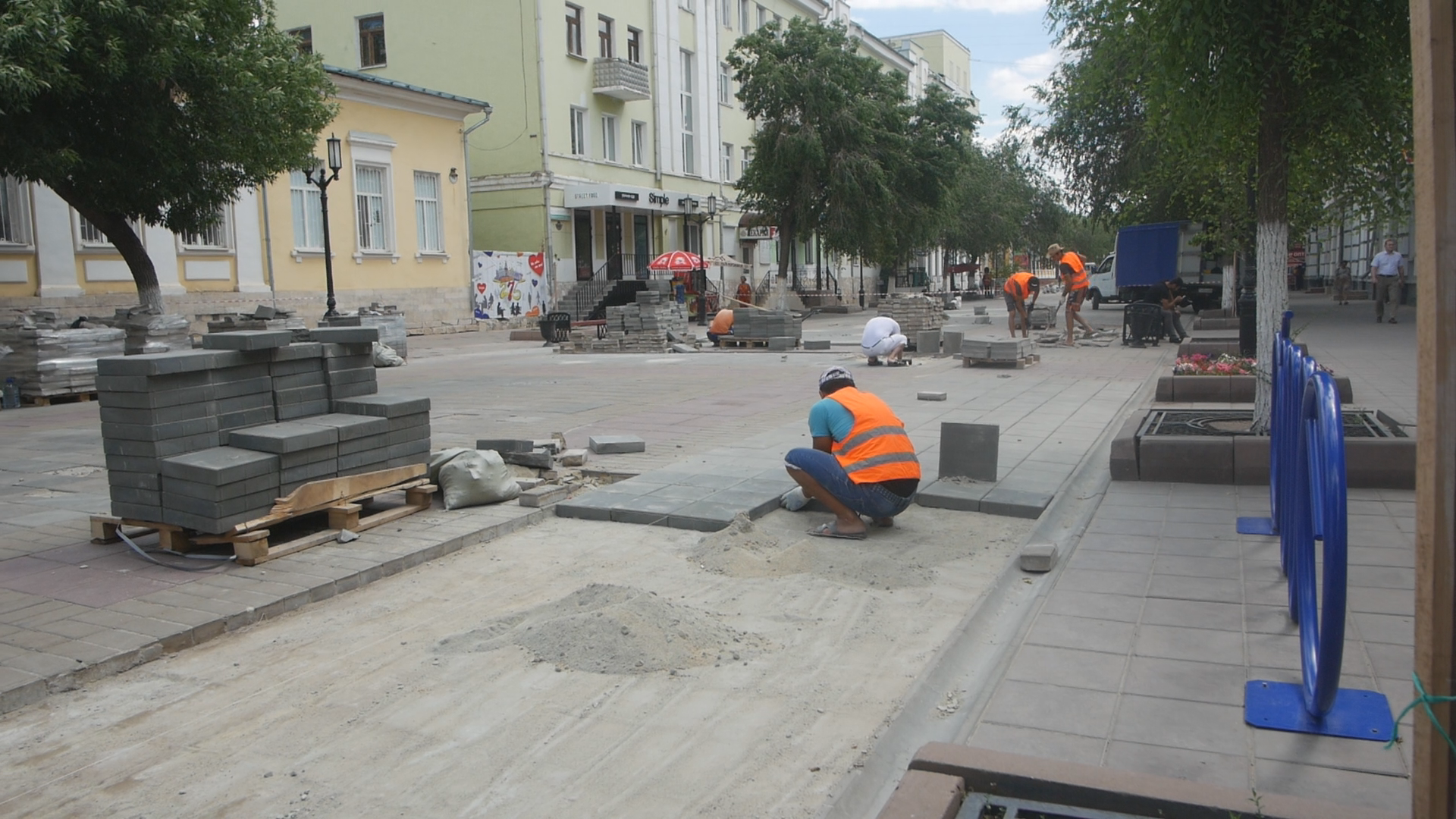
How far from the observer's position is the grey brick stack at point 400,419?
22.7ft

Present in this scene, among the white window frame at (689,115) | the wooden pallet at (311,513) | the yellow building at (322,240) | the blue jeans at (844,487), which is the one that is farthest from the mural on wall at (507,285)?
the blue jeans at (844,487)

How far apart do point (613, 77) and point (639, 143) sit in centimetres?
369

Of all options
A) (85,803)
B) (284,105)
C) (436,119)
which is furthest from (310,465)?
(436,119)

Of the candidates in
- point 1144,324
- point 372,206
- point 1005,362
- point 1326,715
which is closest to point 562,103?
point 372,206

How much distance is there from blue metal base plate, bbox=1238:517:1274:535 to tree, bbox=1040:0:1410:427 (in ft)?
6.17

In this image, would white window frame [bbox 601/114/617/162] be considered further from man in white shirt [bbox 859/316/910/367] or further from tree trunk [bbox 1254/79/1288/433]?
tree trunk [bbox 1254/79/1288/433]

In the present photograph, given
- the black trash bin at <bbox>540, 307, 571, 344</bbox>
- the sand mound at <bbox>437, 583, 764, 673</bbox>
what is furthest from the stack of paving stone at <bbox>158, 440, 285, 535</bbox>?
the black trash bin at <bbox>540, 307, 571, 344</bbox>

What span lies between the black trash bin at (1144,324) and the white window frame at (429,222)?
18976 millimetres

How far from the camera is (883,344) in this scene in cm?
1723

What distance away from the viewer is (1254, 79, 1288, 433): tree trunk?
782 cm

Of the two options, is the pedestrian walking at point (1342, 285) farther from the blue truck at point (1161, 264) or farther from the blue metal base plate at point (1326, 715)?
the blue metal base plate at point (1326, 715)

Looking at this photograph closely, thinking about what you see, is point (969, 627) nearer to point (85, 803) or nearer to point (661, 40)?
point (85, 803)

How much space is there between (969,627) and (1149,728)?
1.24 m

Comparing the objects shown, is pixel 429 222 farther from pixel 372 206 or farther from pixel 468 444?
pixel 468 444
